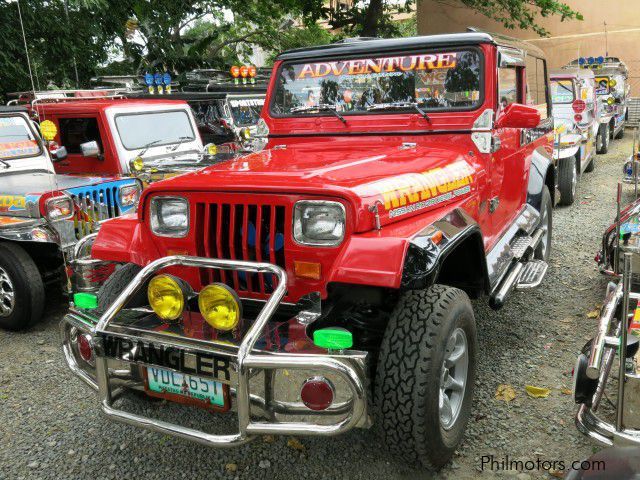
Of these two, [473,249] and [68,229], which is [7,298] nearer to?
[68,229]

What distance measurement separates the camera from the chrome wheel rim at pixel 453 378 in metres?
2.53

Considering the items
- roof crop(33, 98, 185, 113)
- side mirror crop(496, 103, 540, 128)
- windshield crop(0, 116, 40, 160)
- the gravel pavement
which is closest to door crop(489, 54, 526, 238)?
side mirror crop(496, 103, 540, 128)

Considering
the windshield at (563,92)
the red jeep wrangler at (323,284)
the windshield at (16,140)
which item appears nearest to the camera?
the red jeep wrangler at (323,284)

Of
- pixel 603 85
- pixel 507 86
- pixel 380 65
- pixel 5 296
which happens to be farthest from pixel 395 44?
pixel 603 85

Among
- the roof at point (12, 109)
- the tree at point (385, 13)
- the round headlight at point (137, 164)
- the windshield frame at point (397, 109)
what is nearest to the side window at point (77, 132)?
the round headlight at point (137, 164)

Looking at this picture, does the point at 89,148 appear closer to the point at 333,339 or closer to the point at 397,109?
the point at 397,109

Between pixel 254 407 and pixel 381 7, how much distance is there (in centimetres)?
1406

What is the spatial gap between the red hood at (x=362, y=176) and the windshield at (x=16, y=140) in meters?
3.06

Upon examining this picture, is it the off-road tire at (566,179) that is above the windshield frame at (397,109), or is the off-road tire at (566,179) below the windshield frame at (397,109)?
below

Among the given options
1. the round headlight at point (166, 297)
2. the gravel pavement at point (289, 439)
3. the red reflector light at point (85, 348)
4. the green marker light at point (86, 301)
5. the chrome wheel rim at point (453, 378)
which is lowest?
the gravel pavement at point (289, 439)

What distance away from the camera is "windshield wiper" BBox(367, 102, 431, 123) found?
3563 mm

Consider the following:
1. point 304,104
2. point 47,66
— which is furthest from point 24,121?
point 47,66

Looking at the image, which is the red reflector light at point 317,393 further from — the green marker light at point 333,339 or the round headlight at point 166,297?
the round headlight at point 166,297

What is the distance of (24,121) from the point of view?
5.57 metres
